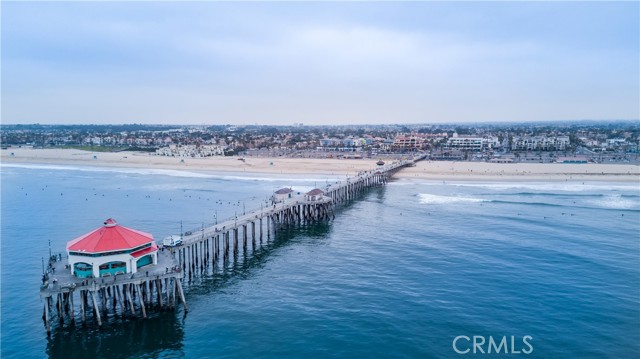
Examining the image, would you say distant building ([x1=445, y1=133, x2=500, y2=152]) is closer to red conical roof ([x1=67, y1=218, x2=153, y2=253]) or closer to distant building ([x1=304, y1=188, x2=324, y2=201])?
distant building ([x1=304, y1=188, x2=324, y2=201])

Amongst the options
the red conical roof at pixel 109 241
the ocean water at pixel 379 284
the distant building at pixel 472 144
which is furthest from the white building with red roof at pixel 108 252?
the distant building at pixel 472 144

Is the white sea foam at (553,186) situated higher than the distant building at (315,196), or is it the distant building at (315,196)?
the distant building at (315,196)

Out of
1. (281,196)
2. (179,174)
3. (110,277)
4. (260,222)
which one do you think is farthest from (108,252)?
(179,174)

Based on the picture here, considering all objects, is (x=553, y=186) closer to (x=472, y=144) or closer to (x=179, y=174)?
(x=179, y=174)

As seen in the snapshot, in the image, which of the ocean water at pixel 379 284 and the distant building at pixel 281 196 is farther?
the distant building at pixel 281 196
